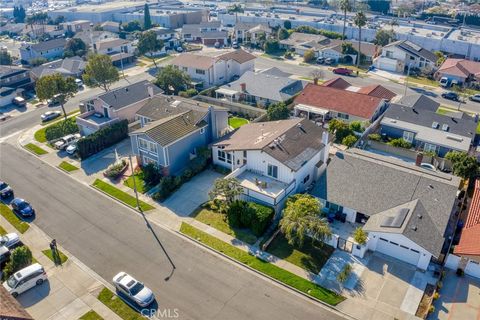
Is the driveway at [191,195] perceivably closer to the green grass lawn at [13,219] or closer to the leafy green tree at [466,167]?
the green grass lawn at [13,219]

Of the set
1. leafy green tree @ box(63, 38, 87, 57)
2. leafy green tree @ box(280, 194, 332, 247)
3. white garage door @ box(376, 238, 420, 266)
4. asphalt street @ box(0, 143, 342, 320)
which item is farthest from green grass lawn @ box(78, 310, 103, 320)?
leafy green tree @ box(63, 38, 87, 57)

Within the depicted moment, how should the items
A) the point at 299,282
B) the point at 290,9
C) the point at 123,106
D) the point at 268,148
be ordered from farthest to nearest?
the point at 290,9, the point at 123,106, the point at 268,148, the point at 299,282

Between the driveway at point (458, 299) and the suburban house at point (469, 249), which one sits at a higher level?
the suburban house at point (469, 249)

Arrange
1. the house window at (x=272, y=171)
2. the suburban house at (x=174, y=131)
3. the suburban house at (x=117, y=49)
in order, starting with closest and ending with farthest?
the house window at (x=272, y=171)
the suburban house at (x=174, y=131)
the suburban house at (x=117, y=49)

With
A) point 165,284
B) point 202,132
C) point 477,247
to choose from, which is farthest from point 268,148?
point 477,247

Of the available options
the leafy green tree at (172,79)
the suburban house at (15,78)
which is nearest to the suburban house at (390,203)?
the leafy green tree at (172,79)

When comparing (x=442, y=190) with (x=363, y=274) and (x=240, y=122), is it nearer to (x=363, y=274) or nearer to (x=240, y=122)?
(x=363, y=274)

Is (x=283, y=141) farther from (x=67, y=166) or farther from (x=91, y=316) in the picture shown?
(x=67, y=166)
